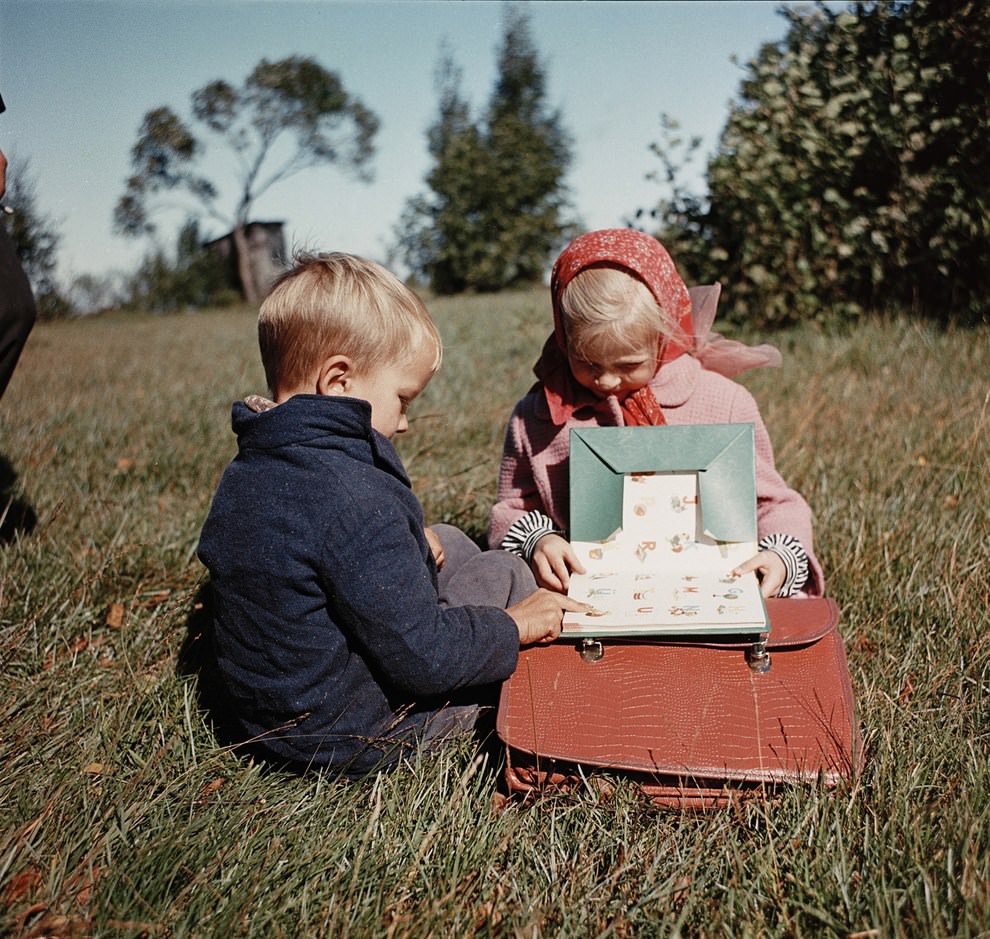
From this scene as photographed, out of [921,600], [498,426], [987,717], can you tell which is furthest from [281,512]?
[498,426]

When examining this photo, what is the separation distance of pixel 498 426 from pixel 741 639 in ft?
8.60

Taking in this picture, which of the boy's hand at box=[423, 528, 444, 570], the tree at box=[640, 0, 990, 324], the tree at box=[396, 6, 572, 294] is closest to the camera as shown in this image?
the boy's hand at box=[423, 528, 444, 570]

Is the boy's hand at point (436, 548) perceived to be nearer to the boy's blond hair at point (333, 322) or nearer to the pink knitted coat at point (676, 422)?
the pink knitted coat at point (676, 422)

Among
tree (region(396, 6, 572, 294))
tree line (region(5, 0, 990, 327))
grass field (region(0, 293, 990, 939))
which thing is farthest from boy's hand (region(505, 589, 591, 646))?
tree (region(396, 6, 572, 294))

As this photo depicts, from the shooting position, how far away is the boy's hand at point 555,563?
2.37 metres

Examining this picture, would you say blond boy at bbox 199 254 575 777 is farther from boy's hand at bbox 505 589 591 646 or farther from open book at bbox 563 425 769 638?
open book at bbox 563 425 769 638

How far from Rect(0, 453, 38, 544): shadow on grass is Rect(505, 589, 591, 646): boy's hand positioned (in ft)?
6.04

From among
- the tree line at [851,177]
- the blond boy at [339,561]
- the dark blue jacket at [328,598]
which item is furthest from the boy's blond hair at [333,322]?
the tree line at [851,177]

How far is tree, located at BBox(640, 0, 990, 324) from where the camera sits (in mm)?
5477

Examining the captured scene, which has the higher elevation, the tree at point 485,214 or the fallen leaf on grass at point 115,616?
the tree at point 485,214

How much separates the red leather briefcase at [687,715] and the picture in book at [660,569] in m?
0.07

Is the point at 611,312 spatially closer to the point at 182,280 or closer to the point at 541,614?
the point at 541,614

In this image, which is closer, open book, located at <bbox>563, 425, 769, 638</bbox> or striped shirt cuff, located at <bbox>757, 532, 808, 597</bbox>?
open book, located at <bbox>563, 425, 769, 638</bbox>

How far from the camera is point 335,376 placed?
202 cm
